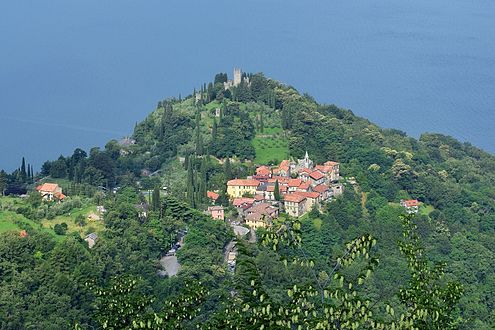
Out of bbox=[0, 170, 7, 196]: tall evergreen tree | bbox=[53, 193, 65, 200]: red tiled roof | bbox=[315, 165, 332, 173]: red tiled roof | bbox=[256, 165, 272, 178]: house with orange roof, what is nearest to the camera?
bbox=[53, 193, 65, 200]: red tiled roof

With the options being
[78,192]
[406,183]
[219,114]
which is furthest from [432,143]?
[78,192]

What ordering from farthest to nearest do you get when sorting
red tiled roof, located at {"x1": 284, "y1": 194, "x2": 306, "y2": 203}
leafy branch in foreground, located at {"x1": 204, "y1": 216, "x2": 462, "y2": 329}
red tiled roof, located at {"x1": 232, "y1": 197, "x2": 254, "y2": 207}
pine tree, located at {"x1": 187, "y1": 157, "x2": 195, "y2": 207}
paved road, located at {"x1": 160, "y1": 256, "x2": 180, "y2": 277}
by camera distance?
red tiled roof, located at {"x1": 232, "y1": 197, "x2": 254, "y2": 207}
red tiled roof, located at {"x1": 284, "y1": 194, "x2": 306, "y2": 203}
pine tree, located at {"x1": 187, "y1": 157, "x2": 195, "y2": 207}
paved road, located at {"x1": 160, "y1": 256, "x2": 180, "y2": 277}
leafy branch in foreground, located at {"x1": 204, "y1": 216, "x2": 462, "y2": 329}

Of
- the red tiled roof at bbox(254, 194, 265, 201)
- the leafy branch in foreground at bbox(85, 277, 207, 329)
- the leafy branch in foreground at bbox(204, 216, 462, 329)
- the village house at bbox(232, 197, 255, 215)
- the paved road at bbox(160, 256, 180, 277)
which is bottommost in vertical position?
the paved road at bbox(160, 256, 180, 277)

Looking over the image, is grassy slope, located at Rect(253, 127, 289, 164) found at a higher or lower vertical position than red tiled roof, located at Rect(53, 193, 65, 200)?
lower

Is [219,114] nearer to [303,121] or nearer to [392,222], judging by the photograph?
[303,121]

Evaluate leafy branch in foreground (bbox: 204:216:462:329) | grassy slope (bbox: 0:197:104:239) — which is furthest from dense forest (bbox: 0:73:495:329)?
Answer: leafy branch in foreground (bbox: 204:216:462:329)

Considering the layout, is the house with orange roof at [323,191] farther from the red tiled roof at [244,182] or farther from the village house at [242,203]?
the village house at [242,203]

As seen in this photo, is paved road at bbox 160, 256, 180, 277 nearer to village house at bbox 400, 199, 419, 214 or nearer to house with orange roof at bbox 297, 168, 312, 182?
house with orange roof at bbox 297, 168, 312, 182

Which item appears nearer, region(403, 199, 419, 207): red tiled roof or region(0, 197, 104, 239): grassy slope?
region(0, 197, 104, 239): grassy slope

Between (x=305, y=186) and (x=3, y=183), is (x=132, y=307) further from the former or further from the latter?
(x=305, y=186)
